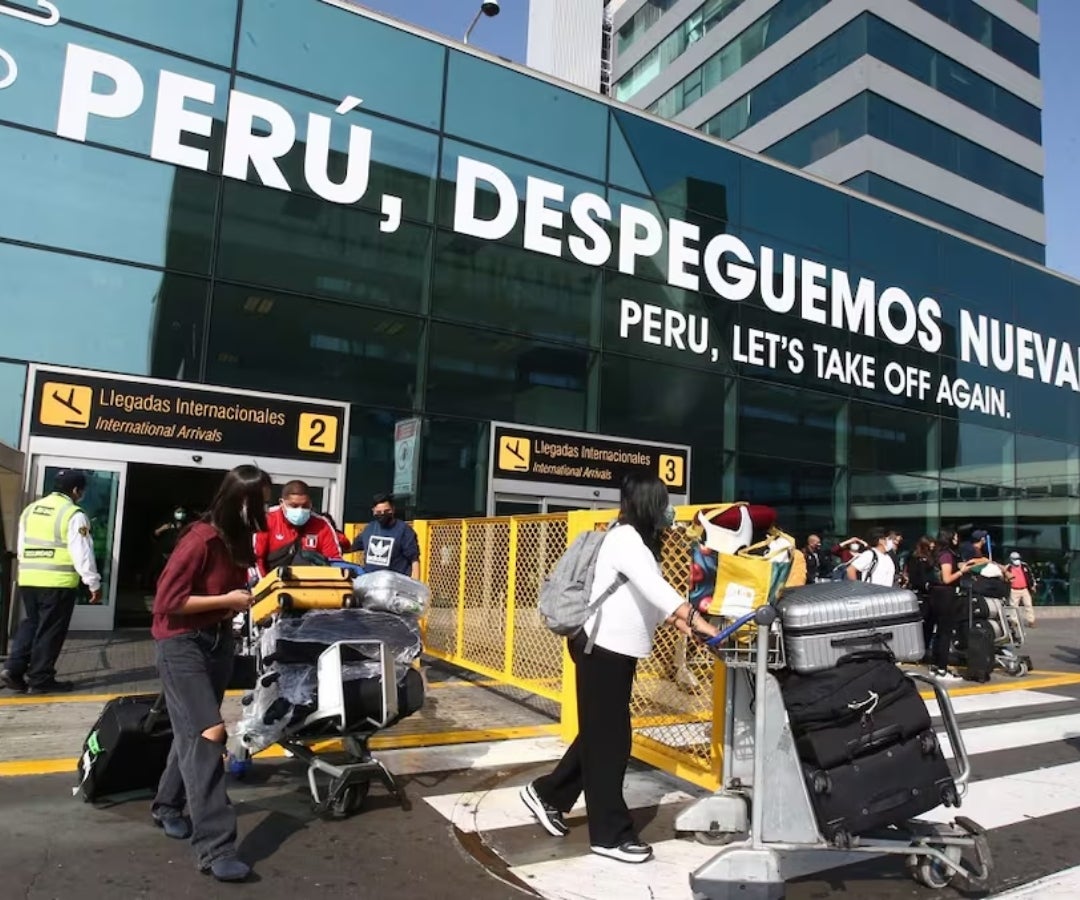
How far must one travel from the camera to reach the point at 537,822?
432 cm

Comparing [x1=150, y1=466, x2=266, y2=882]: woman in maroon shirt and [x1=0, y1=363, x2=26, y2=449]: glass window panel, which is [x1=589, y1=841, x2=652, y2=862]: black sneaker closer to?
[x1=150, y1=466, x2=266, y2=882]: woman in maroon shirt

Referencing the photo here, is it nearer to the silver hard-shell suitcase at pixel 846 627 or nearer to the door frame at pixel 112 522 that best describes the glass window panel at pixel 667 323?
the door frame at pixel 112 522

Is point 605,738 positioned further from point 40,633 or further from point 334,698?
point 40,633

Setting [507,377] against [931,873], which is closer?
[931,873]

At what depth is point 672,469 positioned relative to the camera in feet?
52.5

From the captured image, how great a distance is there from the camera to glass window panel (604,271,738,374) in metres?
15.8

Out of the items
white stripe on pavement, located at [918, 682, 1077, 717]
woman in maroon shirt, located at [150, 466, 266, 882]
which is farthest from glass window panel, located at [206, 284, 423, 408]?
woman in maroon shirt, located at [150, 466, 266, 882]

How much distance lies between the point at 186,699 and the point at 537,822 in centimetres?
183

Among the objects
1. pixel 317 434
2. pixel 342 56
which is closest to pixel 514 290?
pixel 317 434

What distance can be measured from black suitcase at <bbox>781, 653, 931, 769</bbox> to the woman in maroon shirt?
89.7 inches

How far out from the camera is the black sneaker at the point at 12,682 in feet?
22.5

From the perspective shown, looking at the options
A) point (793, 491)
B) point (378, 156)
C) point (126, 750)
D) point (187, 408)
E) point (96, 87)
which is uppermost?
point (378, 156)

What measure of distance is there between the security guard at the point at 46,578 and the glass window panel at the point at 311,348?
5380mm

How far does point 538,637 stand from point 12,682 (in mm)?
4226
